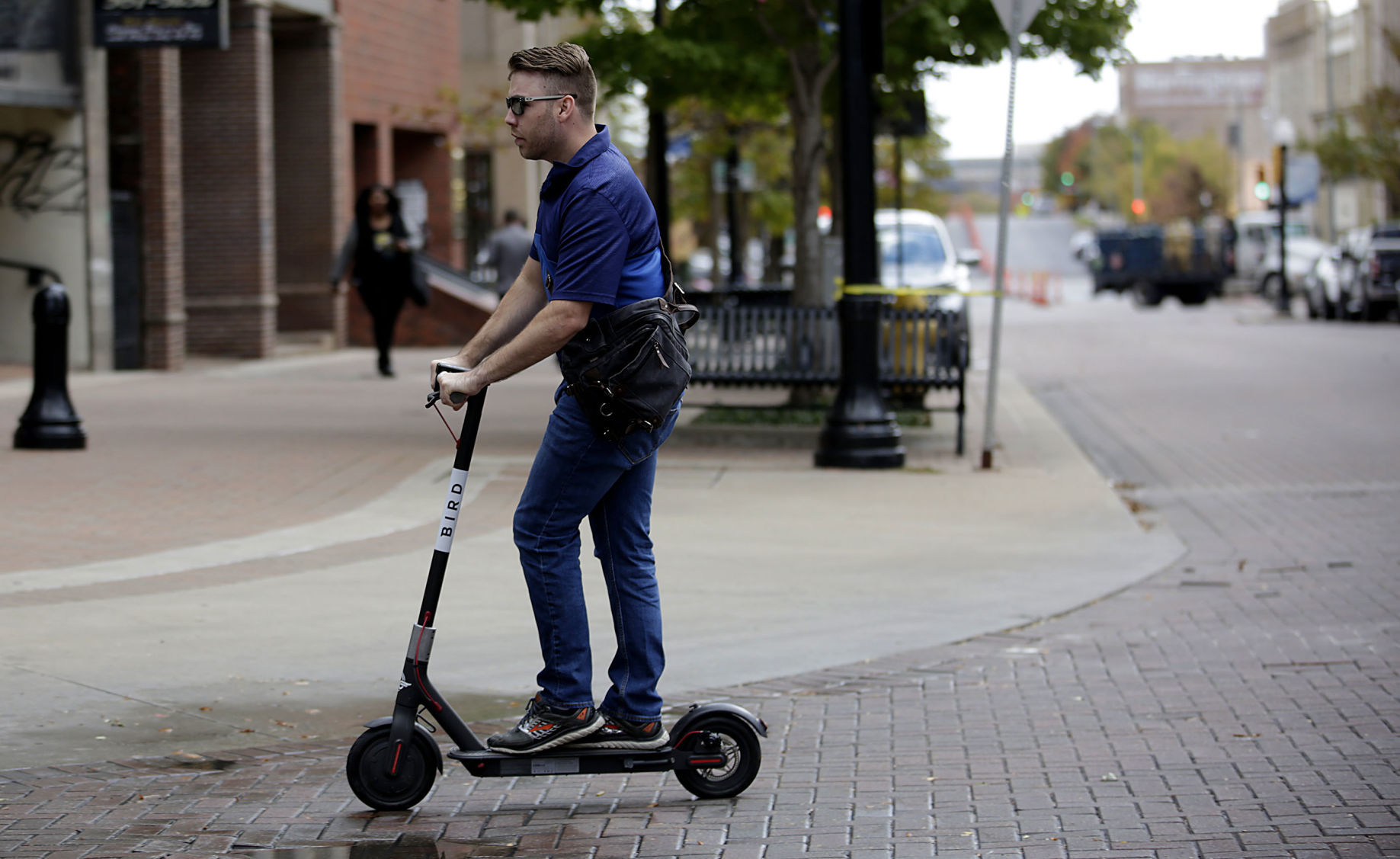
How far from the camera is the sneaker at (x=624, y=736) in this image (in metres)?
4.42

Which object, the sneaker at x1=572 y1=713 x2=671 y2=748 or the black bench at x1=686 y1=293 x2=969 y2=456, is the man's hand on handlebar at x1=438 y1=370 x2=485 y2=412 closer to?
the sneaker at x1=572 y1=713 x2=671 y2=748

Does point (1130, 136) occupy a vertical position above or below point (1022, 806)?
above

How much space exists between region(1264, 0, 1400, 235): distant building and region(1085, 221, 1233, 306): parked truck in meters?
19.7

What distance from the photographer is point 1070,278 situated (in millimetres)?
78312

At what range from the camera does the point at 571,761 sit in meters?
4.40

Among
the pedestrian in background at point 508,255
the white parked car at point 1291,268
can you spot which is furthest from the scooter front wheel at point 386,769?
the white parked car at point 1291,268

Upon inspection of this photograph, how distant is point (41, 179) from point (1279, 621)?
14.4 meters

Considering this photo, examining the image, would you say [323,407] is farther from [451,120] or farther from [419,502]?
[451,120]

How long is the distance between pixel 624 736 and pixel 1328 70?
215ft

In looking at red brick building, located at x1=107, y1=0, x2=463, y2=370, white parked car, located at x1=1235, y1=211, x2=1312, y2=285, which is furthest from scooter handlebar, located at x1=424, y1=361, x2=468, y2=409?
white parked car, located at x1=1235, y1=211, x2=1312, y2=285

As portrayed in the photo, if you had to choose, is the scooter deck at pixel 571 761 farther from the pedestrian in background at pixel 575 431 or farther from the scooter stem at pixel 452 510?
the scooter stem at pixel 452 510

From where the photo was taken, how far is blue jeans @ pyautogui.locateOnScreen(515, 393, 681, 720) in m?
4.33

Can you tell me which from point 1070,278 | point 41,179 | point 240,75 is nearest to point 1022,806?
point 41,179

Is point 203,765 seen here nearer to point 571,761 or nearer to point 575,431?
point 571,761
